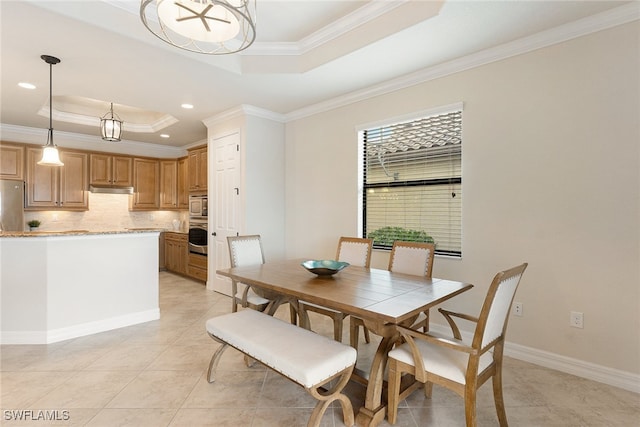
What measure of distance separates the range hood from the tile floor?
11.1ft

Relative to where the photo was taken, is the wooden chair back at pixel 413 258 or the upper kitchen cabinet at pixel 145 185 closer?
the wooden chair back at pixel 413 258

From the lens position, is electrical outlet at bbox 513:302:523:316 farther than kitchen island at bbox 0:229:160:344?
No

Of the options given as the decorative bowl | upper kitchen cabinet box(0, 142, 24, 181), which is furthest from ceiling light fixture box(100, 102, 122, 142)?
the decorative bowl

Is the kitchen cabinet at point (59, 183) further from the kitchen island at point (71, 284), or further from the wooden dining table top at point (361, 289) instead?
the wooden dining table top at point (361, 289)

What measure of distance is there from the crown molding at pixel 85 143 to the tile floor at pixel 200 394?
4.03m

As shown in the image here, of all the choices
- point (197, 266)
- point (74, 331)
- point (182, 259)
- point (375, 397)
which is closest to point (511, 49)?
point (375, 397)

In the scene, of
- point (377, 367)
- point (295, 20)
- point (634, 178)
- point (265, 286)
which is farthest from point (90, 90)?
point (634, 178)

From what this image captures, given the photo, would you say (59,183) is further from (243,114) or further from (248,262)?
(248,262)

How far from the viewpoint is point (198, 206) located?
525 centimetres

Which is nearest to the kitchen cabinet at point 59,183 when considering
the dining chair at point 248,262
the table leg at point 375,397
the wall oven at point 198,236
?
the wall oven at point 198,236

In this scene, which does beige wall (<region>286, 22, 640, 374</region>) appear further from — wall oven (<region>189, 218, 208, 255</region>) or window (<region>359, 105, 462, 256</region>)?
wall oven (<region>189, 218, 208, 255</region>)

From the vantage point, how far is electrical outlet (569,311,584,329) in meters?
2.36

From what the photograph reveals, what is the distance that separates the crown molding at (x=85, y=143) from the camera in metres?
5.08

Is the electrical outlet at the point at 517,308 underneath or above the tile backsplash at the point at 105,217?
underneath
